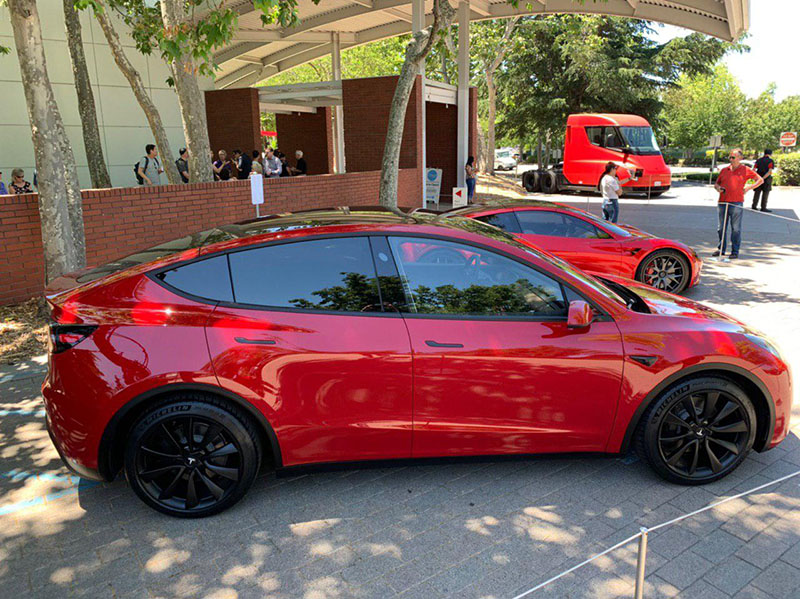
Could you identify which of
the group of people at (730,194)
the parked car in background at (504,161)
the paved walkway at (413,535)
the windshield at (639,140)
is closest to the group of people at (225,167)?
the group of people at (730,194)

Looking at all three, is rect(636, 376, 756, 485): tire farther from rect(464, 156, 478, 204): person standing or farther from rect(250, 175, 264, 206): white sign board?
rect(464, 156, 478, 204): person standing

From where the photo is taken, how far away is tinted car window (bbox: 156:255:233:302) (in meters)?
3.40

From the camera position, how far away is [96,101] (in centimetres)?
1638

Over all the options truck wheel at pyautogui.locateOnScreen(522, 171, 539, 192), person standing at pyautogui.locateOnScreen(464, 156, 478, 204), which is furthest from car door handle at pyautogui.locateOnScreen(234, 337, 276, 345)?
truck wheel at pyautogui.locateOnScreen(522, 171, 539, 192)

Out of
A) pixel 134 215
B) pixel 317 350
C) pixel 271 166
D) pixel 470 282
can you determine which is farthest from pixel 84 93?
pixel 470 282

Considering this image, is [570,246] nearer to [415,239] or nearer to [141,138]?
[415,239]

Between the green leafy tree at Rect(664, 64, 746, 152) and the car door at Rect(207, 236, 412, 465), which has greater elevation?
the green leafy tree at Rect(664, 64, 746, 152)

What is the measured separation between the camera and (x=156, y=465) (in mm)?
3396

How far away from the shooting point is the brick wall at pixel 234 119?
2088cm

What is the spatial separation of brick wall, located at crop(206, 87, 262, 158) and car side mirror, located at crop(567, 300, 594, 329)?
19.2m

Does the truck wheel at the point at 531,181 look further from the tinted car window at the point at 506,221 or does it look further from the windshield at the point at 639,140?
the tinted car window at the point at 506,221

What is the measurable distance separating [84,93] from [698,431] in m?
13.3

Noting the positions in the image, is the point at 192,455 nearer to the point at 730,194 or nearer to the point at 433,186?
the point at 730,194

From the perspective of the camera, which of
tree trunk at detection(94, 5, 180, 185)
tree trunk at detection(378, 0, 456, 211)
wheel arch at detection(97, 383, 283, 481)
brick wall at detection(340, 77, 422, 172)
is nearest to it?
wheel arch at detection(97, 383, 283, 481)
